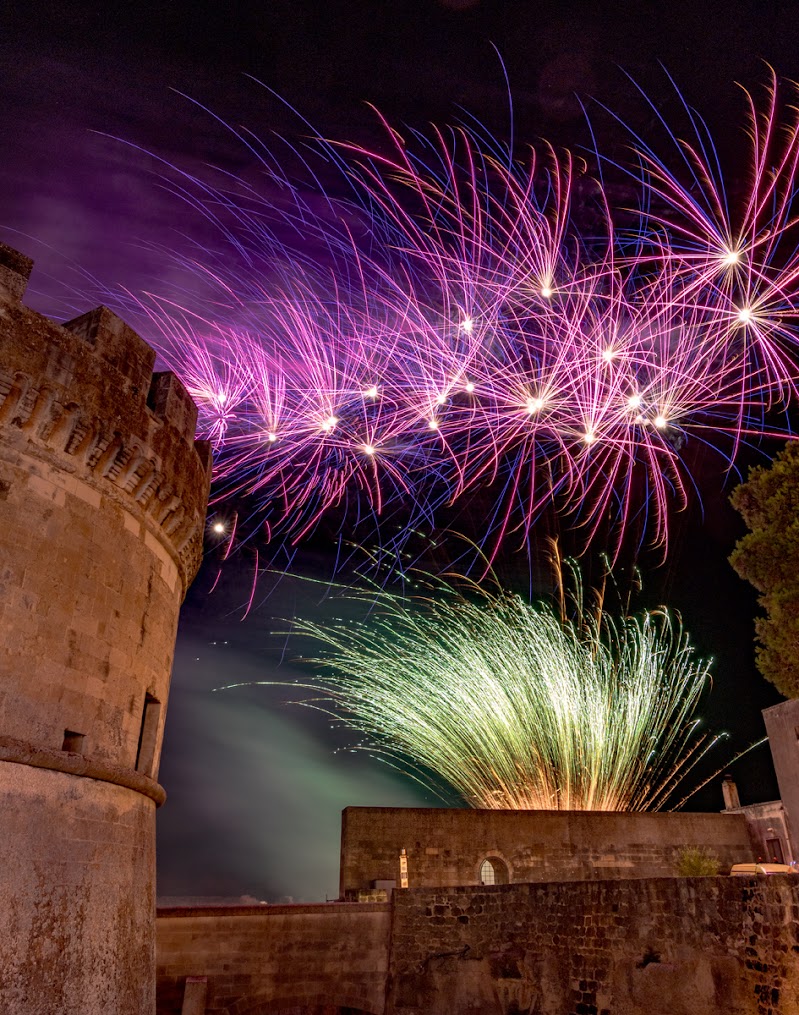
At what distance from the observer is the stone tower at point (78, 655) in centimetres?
540

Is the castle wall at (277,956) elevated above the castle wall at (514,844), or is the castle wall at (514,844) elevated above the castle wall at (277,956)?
the castle wall at (514,844)

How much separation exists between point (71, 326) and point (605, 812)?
1399cm

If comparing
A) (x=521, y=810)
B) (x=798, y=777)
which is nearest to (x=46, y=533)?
(x=798, y=777)

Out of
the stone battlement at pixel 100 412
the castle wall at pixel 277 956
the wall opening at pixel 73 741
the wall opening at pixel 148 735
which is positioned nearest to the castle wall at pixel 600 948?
the castle wall at pixel 277 956

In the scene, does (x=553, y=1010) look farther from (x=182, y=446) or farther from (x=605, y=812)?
(x=182, y=446)

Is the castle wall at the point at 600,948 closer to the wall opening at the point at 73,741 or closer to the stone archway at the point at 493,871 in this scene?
the stone archway at the point at 493,871

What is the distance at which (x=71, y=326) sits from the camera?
7.39 meters

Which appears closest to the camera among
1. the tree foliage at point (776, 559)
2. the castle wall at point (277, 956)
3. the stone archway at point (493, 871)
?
the castle wall at point (277, 956)

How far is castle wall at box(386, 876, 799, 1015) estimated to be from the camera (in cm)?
764

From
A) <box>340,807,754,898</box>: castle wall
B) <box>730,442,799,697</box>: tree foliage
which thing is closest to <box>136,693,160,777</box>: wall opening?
<box>340,807,754,898</box>: castle wall

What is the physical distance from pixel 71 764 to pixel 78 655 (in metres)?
0.87

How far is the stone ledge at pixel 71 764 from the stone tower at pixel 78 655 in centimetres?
1

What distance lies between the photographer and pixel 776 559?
11.1 meters

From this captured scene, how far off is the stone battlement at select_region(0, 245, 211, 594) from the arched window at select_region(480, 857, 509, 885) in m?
9.98
